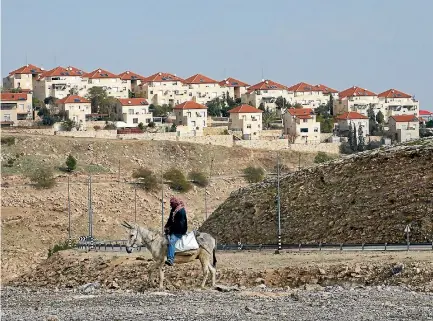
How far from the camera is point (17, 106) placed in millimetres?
125250

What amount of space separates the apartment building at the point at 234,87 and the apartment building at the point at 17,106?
98.4ft

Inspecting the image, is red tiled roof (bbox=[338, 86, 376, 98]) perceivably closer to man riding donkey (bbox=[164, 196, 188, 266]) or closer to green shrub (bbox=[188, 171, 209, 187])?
green shrub (bbox=[188, 171, 209, 187])

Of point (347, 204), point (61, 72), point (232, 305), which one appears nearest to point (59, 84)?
point (61, 72)

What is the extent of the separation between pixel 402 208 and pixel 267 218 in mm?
6638

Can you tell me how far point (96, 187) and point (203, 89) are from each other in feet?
177

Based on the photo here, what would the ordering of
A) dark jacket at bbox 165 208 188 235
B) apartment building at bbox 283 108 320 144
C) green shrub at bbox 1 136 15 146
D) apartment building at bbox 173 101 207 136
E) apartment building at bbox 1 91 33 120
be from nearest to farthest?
1. dark jacket at bbox 165 208 188 235
2. green shrub at bbox 1 136 15 146
3. apartment building at bbox 1 91 33 120
4. apartment building at bbox 173 101 207 136
5. apartment building at bbox 283 108 320 144

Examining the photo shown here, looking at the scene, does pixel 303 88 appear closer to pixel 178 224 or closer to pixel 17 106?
pixel 17 106

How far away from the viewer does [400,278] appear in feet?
102

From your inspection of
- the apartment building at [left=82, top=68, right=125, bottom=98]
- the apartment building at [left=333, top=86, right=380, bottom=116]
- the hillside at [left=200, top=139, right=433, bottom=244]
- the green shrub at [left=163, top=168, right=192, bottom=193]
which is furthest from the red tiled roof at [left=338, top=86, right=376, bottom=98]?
the hillside at [left=200, top=139, right=433, bottom=244]

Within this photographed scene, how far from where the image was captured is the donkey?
93.5 ft

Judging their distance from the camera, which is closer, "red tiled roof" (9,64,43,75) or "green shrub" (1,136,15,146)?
"green shrub" (1,136,15,146)

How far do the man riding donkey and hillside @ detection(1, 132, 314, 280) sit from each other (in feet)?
105

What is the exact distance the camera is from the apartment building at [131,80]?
146000 mm

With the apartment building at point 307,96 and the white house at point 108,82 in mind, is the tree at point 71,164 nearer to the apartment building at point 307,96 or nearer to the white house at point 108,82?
the white house at point 108,82
